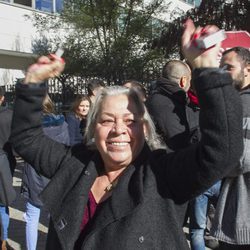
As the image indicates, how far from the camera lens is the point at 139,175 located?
2.23 metres

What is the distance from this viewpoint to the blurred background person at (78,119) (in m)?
6.03

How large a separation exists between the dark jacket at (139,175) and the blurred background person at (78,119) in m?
3.38

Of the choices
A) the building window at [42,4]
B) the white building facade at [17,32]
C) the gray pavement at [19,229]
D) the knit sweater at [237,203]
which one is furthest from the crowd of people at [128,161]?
the building window at [42,4]

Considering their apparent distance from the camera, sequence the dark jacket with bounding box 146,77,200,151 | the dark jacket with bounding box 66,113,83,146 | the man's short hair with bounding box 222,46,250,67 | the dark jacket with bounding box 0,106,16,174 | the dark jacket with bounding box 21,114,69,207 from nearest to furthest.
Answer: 1. the man's short hair with bounding box 222,46,250,67
2. the dark jacket with bounding box 146,77,200,151
3. the dark jacket with bounding box 0,106,16,174
4. the dark jacket with bounding box 21,114,69,207
5. the dark jacket with bounding box 66,113,83,146

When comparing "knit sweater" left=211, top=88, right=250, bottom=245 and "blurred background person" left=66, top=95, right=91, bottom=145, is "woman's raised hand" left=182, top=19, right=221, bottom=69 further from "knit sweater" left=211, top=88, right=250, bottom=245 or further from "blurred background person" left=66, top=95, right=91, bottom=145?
"blurred background person" left=66, top=95, right=91, bottom=145

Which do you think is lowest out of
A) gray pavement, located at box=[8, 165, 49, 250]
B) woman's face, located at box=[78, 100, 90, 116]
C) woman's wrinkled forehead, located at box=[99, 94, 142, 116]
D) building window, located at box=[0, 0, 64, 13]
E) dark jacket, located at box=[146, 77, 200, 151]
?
gray pavement, located at box=[8, 165, 49, 250]

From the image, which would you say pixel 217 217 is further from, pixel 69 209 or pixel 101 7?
pixel 101 7

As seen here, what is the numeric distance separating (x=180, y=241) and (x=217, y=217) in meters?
1.25

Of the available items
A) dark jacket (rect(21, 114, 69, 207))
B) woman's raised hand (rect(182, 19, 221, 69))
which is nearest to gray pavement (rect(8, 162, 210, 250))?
dark jacket (rect(21, 114, 69, 207))

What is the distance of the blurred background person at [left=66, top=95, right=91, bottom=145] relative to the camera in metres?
6.03

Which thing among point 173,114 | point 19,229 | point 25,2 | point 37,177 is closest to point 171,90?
point 173,114

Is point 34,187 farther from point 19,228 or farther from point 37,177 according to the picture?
point 19,228

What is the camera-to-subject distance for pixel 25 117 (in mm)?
2439

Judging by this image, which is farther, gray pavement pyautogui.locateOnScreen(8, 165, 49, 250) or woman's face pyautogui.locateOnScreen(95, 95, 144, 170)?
gray pavement pyautogui.locateOnScreen(8, 165, 49, 250)
